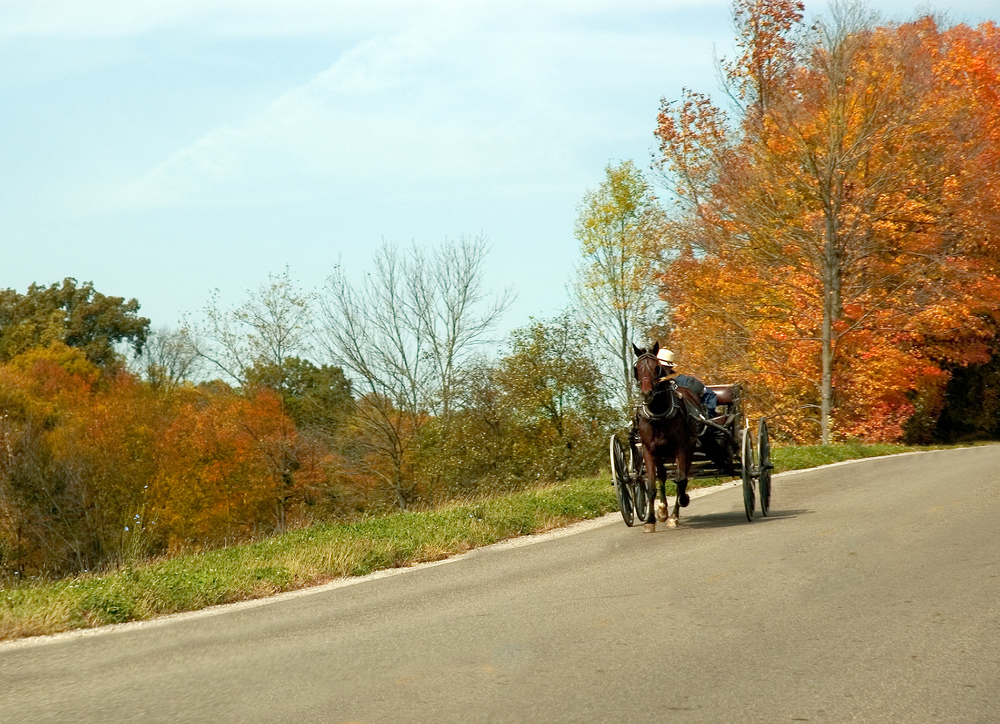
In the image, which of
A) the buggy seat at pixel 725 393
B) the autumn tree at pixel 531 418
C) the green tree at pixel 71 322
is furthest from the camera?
the green tree at pixel 71 322

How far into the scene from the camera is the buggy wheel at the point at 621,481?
13.6 metres

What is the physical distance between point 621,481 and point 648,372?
1657 millimetres

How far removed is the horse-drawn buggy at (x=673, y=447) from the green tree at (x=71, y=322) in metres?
60.9

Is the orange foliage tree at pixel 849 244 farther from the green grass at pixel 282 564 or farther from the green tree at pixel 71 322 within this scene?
the green tree at pixel 71 322

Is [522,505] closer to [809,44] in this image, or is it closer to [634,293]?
[809,44]

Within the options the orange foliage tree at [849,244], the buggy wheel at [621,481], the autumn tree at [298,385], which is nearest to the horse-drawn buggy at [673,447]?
the buggy wheel at [621,481]

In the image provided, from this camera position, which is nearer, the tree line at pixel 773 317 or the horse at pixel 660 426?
the horse at pixel 660 426

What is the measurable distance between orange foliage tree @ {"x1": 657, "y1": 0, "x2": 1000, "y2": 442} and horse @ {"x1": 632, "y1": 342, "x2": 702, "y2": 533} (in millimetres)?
17716

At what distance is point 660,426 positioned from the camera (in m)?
12.8

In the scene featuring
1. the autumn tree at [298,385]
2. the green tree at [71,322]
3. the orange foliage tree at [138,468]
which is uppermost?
the green tree at [71,322]

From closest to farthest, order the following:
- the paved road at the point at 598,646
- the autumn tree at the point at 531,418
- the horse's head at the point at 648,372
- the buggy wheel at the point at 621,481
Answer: the paved road at the point at 598,646 < the horse's head at the point at 648,372 < the buggy wheel at the point at 621,481 < the autumn tree at the point at 531,418

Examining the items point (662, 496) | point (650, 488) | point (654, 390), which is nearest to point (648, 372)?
point (654, 390)

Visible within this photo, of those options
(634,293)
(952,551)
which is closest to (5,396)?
(634,293)

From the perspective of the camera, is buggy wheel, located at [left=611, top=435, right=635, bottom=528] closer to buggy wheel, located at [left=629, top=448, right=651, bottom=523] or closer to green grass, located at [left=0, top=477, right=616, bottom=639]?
buggy wheel, located at [left=629, top=448, right=651, bottom=523]
